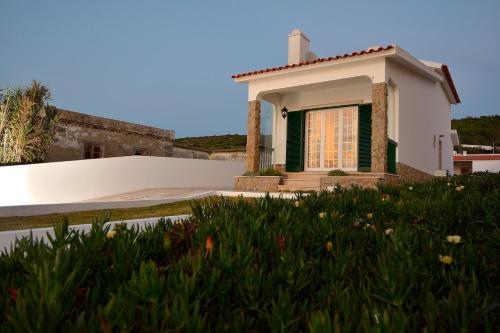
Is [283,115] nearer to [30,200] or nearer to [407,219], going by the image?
[30,200]

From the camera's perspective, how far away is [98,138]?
17.6m

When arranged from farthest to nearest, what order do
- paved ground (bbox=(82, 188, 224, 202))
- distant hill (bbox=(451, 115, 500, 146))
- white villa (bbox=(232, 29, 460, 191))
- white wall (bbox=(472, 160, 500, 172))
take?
distant hill (bbox=(451, 115, 500, 146))
white wall (bbox=(472, 160, 500, 172))
white villa (bbox=(232, 29, 460, 191))
paved ground (bbox=(82, 188, 224, 202))

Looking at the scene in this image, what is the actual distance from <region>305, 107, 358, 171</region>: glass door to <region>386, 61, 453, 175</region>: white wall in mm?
1563

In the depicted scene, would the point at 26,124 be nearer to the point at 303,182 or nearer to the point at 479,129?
the point at 303,182

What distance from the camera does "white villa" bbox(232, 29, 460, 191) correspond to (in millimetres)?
10453

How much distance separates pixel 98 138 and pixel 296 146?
1002cm

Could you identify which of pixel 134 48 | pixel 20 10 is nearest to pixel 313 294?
pixel 20 10

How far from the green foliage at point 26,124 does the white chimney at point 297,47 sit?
34.2 ft

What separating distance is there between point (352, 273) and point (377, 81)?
9686mm

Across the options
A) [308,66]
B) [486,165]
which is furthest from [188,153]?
[486,165]

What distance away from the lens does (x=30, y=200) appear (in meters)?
13.4

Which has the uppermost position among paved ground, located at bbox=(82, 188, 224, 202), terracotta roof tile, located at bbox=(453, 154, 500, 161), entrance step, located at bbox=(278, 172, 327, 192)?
terracotta roof tile, located at bbox=(453, 154, 500, 161)

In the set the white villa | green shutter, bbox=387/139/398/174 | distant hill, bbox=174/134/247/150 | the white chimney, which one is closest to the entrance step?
the white villa

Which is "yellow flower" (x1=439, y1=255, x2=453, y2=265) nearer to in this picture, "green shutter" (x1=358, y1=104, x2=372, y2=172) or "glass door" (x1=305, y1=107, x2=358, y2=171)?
"green shutter" (x1=358, y1=104, x2=372, y2=172)
